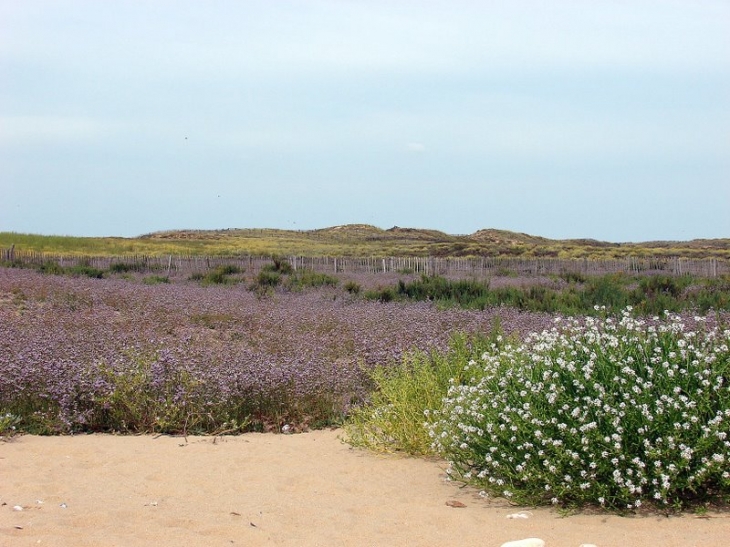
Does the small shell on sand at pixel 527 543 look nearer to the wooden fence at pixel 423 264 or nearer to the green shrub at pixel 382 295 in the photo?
the green shrub at pixel 382 295

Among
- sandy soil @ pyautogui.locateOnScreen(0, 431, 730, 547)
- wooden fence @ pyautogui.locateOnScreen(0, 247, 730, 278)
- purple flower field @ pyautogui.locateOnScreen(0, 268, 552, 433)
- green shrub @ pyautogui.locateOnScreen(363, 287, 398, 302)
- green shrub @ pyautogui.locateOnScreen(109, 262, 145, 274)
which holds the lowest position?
sandy soil @ pyautogui.locateOnScreen(0, 431, 730, 547)

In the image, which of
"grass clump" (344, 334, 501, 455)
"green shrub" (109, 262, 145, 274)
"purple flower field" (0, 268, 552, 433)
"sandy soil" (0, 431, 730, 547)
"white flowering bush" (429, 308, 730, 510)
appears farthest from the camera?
"green shrub" (109, 262, 145, 274)

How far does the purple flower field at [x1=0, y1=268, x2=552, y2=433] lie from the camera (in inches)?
298

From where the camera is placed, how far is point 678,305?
14.5m

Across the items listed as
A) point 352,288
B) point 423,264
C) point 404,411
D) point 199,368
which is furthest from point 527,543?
point 423,264

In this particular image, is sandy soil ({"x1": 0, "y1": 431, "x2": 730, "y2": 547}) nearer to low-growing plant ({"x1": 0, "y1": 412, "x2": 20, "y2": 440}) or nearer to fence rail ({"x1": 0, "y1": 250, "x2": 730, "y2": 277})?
low-growing plant ({"x1": 0, "y1": 412, "x2": 20, "y2": 440})

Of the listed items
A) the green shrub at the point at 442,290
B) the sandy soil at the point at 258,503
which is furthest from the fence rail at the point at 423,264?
the sandy soil at the point at 258,503

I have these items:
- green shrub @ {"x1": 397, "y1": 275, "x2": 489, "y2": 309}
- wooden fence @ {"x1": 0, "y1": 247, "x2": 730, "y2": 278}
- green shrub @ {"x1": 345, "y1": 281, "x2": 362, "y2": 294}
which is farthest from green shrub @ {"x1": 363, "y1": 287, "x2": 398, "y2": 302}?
wooden fence @ {"x1": 0, "y1": 247, "x2": 730, "y2": 278}

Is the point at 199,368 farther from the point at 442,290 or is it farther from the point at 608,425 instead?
the point at 442,290

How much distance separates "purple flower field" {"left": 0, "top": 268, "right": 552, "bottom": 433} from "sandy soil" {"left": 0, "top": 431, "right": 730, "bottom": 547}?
44cm

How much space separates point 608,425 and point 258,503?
2.36 metres

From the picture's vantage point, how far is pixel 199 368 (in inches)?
318

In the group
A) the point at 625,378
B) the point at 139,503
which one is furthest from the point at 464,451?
the point at 139,503

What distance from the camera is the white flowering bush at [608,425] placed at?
15.9ft
